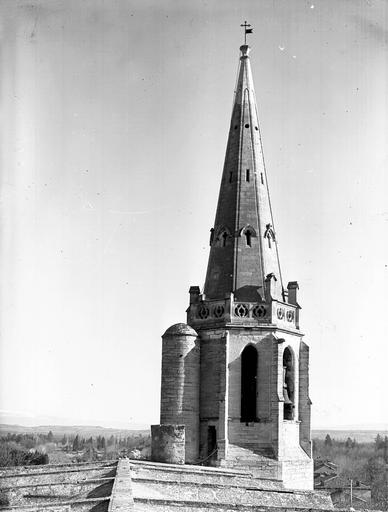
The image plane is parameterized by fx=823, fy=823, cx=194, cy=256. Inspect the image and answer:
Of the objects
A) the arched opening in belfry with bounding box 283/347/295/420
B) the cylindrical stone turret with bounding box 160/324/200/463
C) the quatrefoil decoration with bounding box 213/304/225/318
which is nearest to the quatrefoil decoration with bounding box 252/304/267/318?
the quatrefoil decoration with bounding box 213/304/225/318

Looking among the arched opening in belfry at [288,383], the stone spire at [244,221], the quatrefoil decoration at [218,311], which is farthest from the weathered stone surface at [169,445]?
the stone spire at [244,221]

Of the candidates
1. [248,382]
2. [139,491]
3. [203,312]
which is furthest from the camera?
[203,312]

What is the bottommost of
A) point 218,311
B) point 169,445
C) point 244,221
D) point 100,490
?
point 100,490

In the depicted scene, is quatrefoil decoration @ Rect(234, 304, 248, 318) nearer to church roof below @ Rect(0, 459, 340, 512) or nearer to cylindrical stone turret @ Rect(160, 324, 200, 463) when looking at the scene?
cylindrical stone turret @ Rect(160, 324, 200, 463)

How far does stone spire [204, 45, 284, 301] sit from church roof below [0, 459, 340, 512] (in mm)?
8261

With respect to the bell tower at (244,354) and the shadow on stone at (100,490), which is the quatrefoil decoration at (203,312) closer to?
the bell tower at (244,354)

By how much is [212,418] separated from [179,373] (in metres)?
2.14

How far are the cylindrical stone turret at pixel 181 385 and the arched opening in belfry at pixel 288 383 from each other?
3.57 meters

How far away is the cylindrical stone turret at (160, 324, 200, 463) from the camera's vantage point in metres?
31.2

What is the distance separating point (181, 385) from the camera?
3120 centimetres

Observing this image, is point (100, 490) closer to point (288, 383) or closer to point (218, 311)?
point (218, 311)

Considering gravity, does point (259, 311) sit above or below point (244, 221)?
below

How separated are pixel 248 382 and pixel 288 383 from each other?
1981 mm

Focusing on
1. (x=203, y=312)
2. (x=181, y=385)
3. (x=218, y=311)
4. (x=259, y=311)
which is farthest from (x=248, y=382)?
(x=203, y=312)
